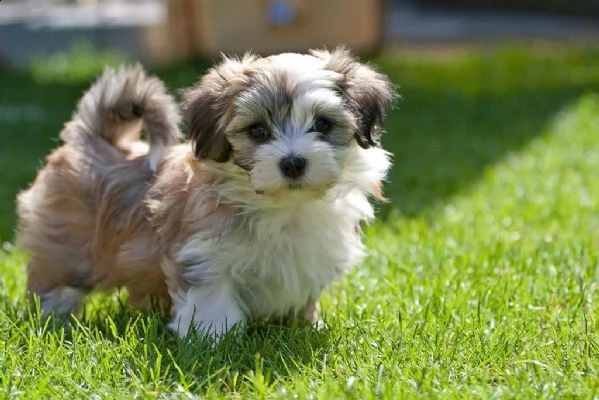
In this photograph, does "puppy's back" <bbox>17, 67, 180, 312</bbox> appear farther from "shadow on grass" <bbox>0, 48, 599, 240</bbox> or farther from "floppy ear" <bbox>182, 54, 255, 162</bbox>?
"shadow on grass" <bbox>0, 48, 599, 240</bbox>

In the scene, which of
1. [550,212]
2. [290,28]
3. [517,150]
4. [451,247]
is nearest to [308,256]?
[451,247]

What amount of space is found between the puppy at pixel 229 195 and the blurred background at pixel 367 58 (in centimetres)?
255

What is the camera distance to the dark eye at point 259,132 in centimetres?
382

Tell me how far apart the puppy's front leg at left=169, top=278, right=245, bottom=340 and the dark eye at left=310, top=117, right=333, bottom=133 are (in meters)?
0.68

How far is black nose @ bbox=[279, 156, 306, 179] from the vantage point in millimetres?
3674

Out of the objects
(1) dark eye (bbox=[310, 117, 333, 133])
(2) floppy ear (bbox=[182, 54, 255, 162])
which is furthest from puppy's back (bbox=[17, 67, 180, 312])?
(1) dark eye (bbox=[310, 117, 333, 133])

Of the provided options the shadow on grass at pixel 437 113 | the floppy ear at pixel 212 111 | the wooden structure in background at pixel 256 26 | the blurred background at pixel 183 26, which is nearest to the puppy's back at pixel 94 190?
the floppy ear at pixel 212 111

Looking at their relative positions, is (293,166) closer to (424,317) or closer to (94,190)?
(424,317)

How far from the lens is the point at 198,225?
12.9ft

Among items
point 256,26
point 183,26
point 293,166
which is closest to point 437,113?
point 256,26

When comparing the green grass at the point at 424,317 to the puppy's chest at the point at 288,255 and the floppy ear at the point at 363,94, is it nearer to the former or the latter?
the puppy's chest at the point at 288,255

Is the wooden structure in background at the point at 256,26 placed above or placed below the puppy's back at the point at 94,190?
below

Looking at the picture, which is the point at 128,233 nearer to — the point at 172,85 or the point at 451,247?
the point at 451,247

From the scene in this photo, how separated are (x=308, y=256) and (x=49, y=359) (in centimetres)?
→ 106
